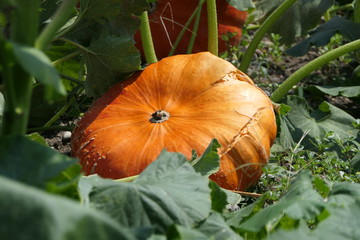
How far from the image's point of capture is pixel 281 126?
251 centimetres

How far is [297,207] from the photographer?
1.43 metres

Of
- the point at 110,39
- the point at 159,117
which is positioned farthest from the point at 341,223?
the point at 110,39

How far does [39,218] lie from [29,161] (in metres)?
0.27

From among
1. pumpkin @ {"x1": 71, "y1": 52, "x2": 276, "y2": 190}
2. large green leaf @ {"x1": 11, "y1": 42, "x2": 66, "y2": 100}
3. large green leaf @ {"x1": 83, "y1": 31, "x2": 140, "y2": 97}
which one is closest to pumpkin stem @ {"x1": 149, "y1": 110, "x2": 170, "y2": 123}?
pumpkin @ {"x1": 71, "y1": 52, "x2": 276, "y2": 190}

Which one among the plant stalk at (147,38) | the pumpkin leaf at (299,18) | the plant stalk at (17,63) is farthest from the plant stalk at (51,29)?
the pumpkin leaf at (299,18)

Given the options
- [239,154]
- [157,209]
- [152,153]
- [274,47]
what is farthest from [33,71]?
[274,47]

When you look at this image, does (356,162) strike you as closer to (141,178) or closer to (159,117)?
(159,117)

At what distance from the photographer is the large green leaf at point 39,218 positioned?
91 centimetres

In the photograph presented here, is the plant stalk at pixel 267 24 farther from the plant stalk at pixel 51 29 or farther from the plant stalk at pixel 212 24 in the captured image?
the plant stalk at pixel 51 29

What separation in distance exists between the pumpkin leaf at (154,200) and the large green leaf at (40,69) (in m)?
0.44

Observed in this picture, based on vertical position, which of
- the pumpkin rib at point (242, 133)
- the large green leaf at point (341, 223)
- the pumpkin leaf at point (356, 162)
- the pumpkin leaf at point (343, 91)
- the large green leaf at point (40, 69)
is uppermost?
the large green leaf at point (40, 69)

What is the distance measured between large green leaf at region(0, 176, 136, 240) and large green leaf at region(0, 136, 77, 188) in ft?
0.55

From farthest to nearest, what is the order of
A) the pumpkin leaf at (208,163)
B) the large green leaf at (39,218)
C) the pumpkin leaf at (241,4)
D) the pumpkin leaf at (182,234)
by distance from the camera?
the pumpkin leaf at (241,4) → the pumpkin leaf at (208,163) → the pumpkin leaf at (182,234) → the large green leaf at (39,218)

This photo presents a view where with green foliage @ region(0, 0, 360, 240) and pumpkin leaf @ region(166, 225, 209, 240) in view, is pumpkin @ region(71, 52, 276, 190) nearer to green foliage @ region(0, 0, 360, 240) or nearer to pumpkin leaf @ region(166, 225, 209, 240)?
green foliage @ region(0, 0, 360, 240)
